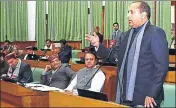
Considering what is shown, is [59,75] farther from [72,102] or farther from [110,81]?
[72,102]

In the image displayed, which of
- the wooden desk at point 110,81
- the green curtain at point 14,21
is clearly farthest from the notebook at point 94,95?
the green curtain at point 14,21

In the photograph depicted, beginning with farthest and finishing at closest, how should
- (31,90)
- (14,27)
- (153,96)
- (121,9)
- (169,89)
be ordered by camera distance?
(14,27) → (121,9) → (31,90) → (169,89) → (153,96)

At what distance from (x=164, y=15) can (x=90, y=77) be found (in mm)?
5898

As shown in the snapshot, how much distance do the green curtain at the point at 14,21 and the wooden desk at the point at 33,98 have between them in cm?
1044

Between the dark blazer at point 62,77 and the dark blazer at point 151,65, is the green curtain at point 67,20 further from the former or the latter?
the dark blazer at point 151,65

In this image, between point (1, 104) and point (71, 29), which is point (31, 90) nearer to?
point (1, 104)

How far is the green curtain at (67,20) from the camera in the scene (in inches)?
506

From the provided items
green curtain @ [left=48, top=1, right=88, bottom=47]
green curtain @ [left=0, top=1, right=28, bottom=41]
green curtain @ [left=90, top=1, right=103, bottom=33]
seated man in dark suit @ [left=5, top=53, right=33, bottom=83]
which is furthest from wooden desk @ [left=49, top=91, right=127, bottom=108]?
green curtain @ [left=0, top=1, right=28, bottom=41]

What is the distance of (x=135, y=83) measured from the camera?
2.73m

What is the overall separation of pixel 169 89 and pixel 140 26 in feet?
1.96

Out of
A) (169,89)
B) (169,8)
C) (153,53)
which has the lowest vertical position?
(169,89)

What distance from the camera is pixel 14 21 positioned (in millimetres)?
14289

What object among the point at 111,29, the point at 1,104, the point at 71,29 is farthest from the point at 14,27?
the point at 1,104

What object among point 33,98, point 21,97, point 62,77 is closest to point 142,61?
point 33,98
